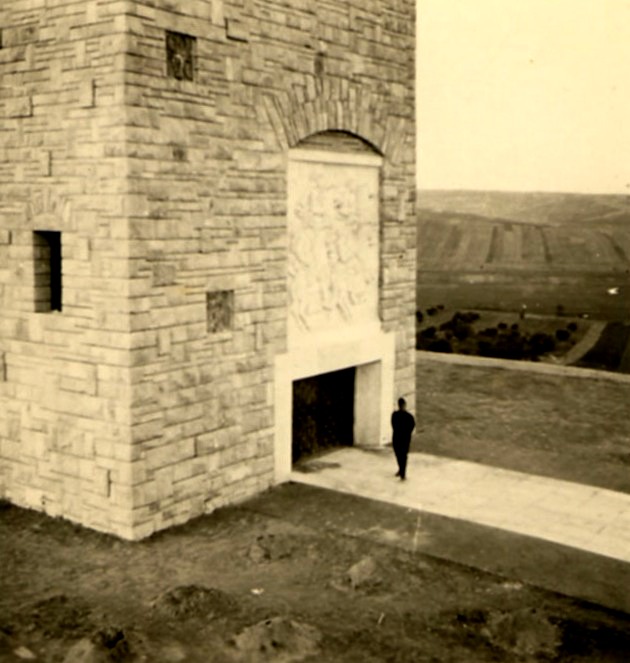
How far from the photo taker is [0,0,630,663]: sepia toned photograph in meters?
8.30

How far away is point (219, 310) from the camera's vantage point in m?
10.9

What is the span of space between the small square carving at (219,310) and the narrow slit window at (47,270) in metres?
1.84

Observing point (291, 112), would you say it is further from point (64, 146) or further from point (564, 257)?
point (564, 257)

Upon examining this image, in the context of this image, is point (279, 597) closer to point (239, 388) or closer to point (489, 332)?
point (239, 388)

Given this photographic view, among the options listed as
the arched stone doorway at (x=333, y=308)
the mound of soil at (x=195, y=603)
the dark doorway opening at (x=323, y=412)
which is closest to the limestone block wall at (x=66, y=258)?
the mound of soil at (x=195, y=603)

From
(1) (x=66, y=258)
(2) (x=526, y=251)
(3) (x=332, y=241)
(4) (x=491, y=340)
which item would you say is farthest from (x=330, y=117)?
(2) (x=526, y=251)

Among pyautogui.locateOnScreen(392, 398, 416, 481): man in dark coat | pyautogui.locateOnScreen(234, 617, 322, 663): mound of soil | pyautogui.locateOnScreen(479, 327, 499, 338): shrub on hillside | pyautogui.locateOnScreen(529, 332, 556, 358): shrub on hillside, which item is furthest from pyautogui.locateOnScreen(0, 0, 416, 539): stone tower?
pyautogui.locateOnScreen(479, 327, 499, 338): shrub on hillside

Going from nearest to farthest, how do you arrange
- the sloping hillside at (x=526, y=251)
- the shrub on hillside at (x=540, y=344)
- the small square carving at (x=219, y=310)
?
the small square carving at (x=219, y=310) → the shrub on hillside at (x=540, y=344) → the sloping hillside at (x=526, y=251)

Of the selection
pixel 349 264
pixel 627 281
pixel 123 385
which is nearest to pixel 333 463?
pixel 349 264

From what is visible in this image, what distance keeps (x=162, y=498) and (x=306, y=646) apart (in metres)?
3.26

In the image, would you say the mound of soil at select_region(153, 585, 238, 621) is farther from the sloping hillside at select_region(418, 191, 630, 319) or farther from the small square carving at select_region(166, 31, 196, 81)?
the sloping hillside at select_region(418, 191, 630, 319)

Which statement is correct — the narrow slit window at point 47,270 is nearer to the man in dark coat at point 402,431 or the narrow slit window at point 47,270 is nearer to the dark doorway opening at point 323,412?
the dark doorway opening at point 323,412

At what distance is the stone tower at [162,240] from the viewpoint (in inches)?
382

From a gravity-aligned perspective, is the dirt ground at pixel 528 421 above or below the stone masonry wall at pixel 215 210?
below
